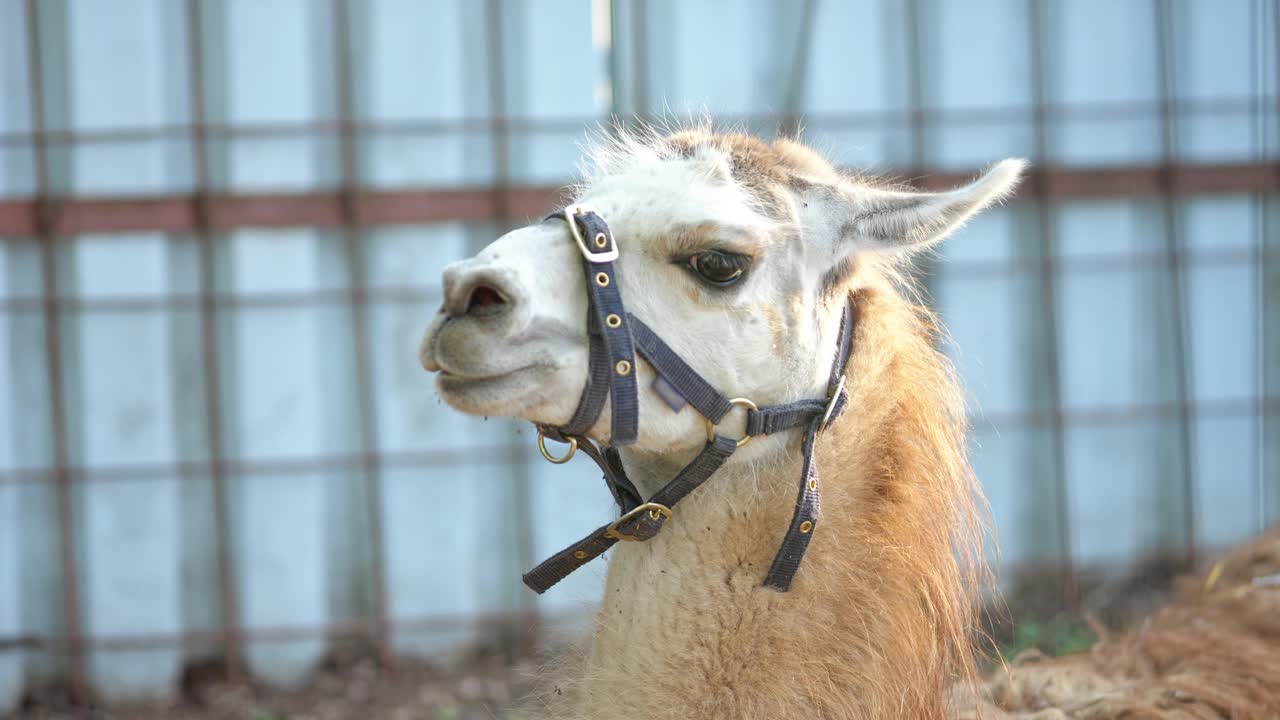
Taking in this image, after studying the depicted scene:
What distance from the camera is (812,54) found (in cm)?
549

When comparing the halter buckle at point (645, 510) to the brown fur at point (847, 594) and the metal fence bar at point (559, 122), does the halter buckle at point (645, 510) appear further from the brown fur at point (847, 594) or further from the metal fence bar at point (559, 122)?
the metal fence bar at point (559, 122)

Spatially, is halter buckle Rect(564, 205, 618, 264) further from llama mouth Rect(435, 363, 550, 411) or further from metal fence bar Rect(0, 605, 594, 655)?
metal fence bar Rect(0, 605, 594, 655)

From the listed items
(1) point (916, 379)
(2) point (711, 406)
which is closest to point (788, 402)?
(2) point (711, 406)

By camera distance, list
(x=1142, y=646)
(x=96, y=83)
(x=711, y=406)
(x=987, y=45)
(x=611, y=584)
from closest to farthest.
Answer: (x=711, y=406)
(x=611, y=584)
(x=1142, y=646)
(x=96, y=83)
(x=987, y=45)

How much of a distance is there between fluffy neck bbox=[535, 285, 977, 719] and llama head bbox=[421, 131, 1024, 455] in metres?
0.13

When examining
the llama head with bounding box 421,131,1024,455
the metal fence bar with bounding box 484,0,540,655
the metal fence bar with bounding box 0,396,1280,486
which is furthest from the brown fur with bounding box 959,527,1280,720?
the metal fence bar with bounding box 484,0,540,655

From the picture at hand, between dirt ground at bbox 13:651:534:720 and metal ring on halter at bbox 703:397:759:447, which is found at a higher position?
metal ring on halter at bbox 703:397:759:447

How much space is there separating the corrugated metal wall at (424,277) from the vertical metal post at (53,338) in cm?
2

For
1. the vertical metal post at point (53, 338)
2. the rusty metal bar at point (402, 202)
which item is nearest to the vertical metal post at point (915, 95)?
the rusty metal bar at point (402, 202)

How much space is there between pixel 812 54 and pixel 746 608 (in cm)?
424

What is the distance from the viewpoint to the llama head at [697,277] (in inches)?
68.3

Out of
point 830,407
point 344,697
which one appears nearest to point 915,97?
point 830,407

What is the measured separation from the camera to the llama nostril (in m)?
1.72

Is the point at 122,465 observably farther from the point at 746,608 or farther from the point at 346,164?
the point at 746,608
